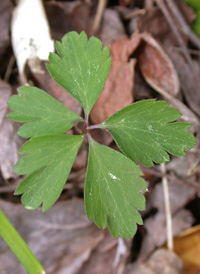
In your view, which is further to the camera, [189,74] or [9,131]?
[189,74]

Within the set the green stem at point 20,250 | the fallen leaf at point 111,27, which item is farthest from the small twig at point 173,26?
the green stem at point 20,250

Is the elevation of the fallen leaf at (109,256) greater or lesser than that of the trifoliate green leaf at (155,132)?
lesser

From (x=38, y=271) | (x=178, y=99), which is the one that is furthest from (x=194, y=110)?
(x=38, y=271)

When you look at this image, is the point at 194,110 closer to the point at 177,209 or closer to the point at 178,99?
the point at 178,99

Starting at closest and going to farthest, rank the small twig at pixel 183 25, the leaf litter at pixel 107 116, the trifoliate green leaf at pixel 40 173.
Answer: the trifoliate green leaf at pixel 40 173, the leaf litter at pixel 107 116, the small twig at pixel 183 25

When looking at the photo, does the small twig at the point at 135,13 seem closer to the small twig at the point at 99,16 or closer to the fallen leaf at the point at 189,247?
the small twig at the point at 99,16

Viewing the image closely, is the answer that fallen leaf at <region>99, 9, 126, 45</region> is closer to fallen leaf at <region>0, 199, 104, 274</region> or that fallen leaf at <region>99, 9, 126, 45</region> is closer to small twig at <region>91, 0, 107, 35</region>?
small twig at <region>91, 0, 107, 35</region>

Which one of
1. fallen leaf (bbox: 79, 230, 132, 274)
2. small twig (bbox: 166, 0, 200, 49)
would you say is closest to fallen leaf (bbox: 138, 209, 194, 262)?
fallen leaf (bbox: 79, 230, 132, 274)
